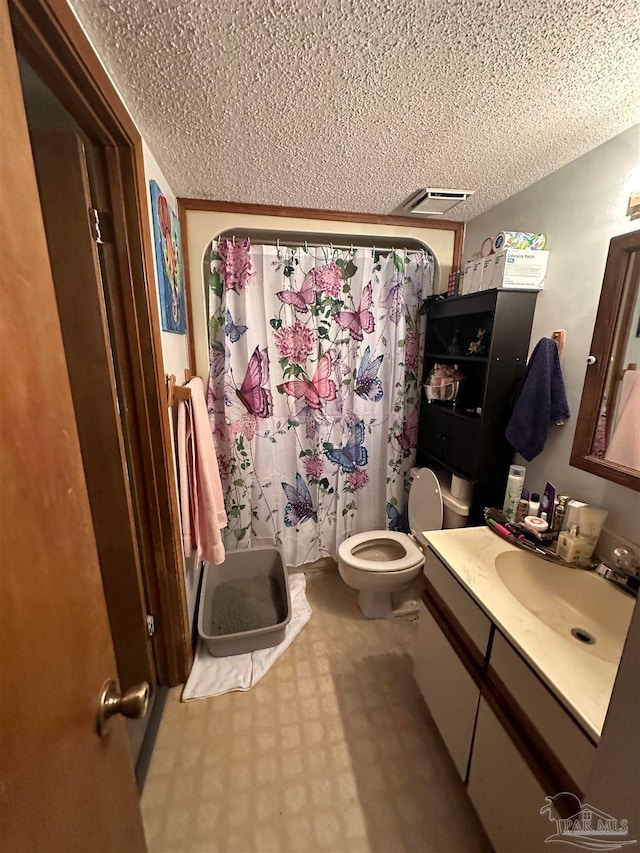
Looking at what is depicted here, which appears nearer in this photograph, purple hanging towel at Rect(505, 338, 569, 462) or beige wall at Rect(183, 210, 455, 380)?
purple hanging towel at Rect(505, 338, 569, 462)

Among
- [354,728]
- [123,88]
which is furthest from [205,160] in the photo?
[354,728]

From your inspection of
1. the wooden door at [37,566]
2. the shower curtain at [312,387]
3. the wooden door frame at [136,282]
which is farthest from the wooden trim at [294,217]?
the wooden door at [37,566]

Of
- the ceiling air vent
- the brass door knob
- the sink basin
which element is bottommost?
the sink basin

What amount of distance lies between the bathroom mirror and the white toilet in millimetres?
641

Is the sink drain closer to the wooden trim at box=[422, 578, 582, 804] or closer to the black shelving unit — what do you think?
Result: the wooden trim at box=[422, 578, 582, 804]

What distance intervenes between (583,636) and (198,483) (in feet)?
4.90

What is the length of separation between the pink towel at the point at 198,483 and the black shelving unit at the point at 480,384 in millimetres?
1215

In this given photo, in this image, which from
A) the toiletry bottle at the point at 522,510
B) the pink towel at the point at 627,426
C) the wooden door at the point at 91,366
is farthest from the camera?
the toiletry bottle at the point at 522,510

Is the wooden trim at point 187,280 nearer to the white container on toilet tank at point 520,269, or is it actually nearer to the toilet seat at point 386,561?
the toilet seat at point 386,561

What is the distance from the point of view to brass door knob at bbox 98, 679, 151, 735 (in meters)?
0.56

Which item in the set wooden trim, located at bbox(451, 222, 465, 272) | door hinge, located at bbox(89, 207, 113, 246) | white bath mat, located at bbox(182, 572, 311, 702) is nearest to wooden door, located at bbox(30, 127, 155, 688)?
door hinge, located at bbox(89, 207, 113, 246)

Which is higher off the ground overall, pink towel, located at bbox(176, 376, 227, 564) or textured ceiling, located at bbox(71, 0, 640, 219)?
textured ceiling, located at bbox(71, 0, 640, 219)

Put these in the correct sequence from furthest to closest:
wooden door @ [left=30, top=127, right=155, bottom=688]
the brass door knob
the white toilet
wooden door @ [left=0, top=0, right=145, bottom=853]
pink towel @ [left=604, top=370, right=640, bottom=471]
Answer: the white toilet → pink towel @ [left=604, top=370, right=640, bottom=471] → wooden door @ [left=30, top=127, right=155, bottom=688] → the brass door knob → wooden door @ [left=0, top=0, right=145, bottom=853]

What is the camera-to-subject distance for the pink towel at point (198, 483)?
1.46 metres
